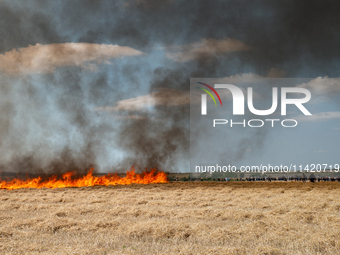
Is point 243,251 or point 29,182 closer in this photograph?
point 243,251

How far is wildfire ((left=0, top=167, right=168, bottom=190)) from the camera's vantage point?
34.2 metres

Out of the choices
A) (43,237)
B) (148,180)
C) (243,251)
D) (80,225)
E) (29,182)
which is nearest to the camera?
(243,251)

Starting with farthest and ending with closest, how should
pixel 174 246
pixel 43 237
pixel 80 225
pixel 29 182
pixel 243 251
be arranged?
pixel 29 182
pixel 80 225
pixel 43 237
pixel 174 246
pixel 243 251

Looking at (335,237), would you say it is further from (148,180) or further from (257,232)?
(148,180)

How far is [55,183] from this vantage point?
3578 centimetres

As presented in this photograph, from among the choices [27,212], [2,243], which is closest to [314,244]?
Answer: [2,243]

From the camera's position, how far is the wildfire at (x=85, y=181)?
34188mm

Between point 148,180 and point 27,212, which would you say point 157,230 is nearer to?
point 27,212

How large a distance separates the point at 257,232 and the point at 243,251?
231 centimetres

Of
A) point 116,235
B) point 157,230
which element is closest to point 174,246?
point 157,230

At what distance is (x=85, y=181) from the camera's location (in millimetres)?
36938

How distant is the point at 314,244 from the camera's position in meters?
8.31

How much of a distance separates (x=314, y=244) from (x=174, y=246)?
383 centimetres

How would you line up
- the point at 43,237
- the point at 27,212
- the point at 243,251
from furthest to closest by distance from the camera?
the point at 27,212 → the point at 43,237 → the point at 243,251
